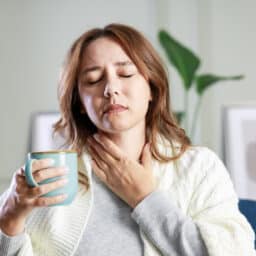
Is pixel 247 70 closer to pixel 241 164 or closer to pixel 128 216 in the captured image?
pixel 241 164

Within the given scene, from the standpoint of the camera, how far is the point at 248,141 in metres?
2.15

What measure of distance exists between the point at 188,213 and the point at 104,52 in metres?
0.41

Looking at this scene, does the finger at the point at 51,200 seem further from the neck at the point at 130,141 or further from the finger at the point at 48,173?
the neck at the point at 130,141

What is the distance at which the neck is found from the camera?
1.03 m

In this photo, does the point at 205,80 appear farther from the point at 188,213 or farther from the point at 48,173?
the point at 48,173

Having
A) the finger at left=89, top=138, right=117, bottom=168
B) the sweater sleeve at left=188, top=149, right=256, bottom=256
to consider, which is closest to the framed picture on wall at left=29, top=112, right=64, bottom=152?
the finger at left=89, top=138, right=117, bottom=168

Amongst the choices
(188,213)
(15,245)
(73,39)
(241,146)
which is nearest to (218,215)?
(188,213)

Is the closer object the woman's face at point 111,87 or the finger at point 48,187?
the finger at point 48,187

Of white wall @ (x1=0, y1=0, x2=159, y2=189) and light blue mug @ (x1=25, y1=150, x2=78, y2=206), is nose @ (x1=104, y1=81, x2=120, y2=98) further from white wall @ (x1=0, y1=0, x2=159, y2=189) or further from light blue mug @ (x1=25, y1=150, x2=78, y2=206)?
white wall @ (x1=0, y1=0, x2=159, y2=189)

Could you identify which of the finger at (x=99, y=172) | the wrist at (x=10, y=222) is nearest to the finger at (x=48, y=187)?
the wrist at (x=10, y=222)

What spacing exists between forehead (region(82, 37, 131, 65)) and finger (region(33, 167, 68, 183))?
324mm

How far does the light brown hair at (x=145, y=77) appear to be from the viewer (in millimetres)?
1017

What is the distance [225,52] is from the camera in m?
2.26

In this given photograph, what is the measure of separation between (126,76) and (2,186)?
5.30ft
